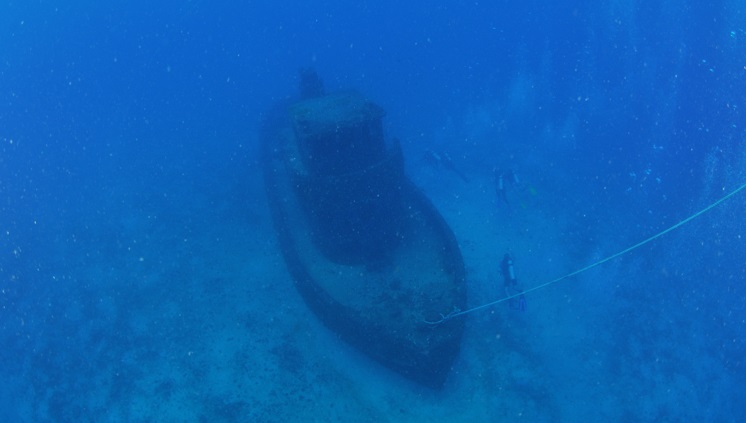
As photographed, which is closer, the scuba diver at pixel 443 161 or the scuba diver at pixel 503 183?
the scuba diver at pixel 503 183

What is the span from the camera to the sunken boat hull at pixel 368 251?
8406mm

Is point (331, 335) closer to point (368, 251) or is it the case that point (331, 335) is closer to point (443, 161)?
point (368, 251)

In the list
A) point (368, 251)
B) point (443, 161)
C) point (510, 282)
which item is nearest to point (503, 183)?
point (443, 161)

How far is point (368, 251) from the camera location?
32.3ft

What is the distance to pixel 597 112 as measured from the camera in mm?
26516

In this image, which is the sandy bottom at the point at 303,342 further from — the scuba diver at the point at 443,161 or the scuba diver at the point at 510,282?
the scuba diver at the point at 443,161

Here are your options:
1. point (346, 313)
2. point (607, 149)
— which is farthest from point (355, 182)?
point (607, 149)

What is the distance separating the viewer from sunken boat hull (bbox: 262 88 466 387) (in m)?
8.41

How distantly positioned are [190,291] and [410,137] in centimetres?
1276

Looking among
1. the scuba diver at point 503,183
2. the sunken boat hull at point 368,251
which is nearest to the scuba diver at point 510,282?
the sunken boat hull at point 368,251

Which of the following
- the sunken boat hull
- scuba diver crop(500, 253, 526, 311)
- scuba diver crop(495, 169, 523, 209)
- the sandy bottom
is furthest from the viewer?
scuba diver crop(495, 169, 523, 209)

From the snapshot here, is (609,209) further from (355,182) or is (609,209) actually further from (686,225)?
(355,182)

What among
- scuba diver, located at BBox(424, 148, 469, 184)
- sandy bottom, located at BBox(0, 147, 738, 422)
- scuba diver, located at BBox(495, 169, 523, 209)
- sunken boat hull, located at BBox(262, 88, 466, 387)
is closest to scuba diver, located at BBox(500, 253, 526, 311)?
sandy bottom, located at BBox(0, 147, 738, 422)

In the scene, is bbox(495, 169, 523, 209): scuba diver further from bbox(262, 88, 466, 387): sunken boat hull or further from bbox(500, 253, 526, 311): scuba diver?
bbox(262, 88, 466, 387): sunken boat hull
